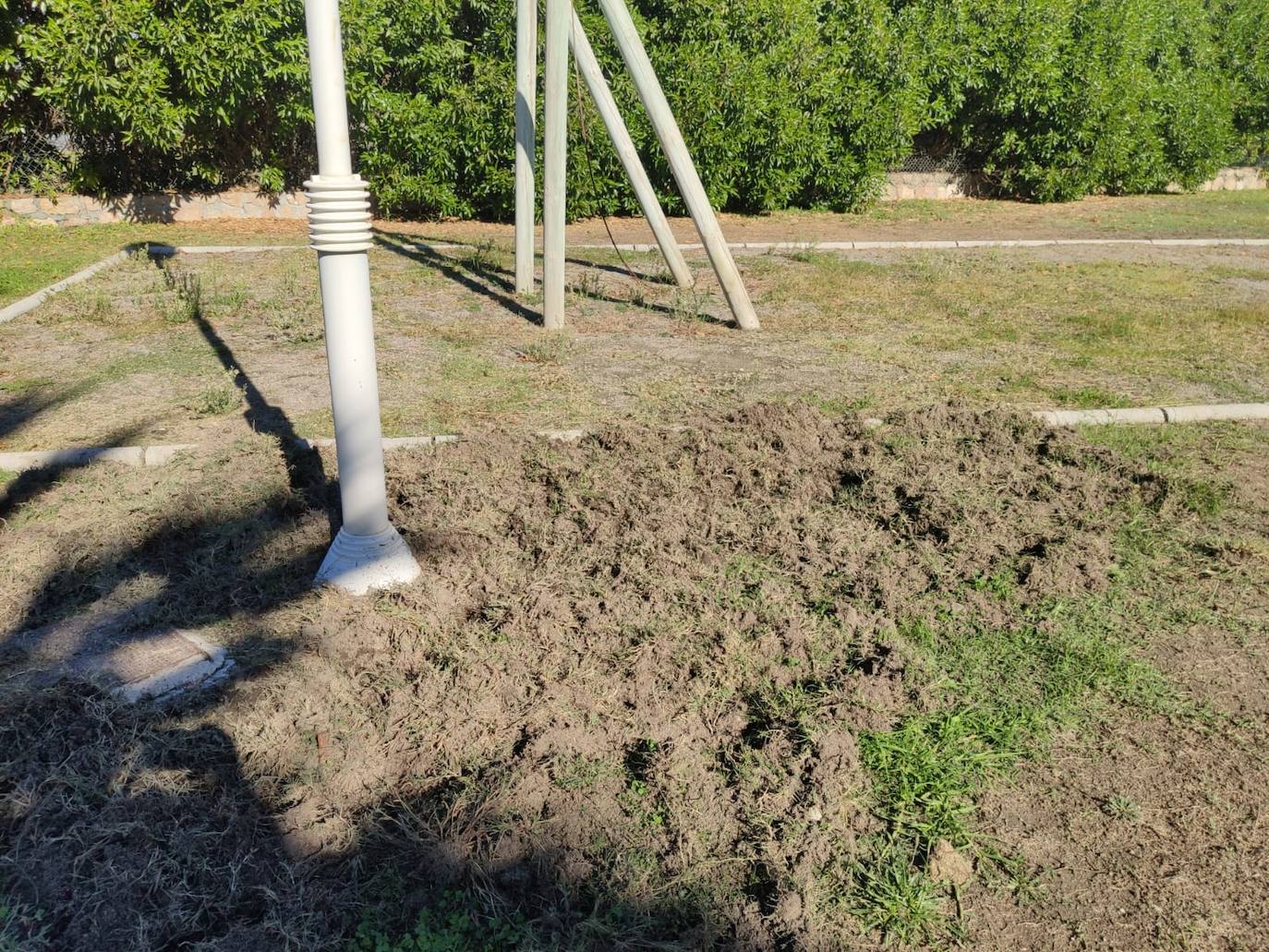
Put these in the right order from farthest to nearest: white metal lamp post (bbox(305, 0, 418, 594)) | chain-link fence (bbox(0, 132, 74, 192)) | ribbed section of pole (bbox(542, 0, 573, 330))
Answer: chain-link fence (bbox(0, 132, 74, 192)) → ribbed section of pole (bbox(542, 0, 573, 330)) → white metal lamp post (bbox(305, 0, 418, 594))

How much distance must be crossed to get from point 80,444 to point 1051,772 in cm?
451

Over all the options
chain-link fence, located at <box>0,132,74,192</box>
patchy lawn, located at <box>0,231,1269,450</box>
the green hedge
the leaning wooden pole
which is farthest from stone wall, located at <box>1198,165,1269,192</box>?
chain-link fence, located at <box>0,132,74,192</box>

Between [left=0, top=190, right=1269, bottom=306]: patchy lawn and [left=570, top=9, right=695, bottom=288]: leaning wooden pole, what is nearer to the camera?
[left=570, top=9, right=695, bottom=288]: leaning wooden pole

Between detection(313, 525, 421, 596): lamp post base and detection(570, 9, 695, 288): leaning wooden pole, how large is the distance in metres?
4.71

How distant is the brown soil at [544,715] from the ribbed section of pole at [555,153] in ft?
9.78

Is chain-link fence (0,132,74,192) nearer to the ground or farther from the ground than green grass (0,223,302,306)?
farther from the ground

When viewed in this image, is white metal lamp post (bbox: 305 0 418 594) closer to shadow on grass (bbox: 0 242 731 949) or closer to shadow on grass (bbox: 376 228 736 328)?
shadow on grass (bbox: 0 242 731 949)

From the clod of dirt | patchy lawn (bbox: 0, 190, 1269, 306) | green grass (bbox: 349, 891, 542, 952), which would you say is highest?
patchy lawn (bbox: 0, 190, 1269, 306)

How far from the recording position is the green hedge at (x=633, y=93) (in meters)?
10.7

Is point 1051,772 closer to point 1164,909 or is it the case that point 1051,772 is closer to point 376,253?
point 1164,909

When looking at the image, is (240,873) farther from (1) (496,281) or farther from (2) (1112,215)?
(2) (1112,215)

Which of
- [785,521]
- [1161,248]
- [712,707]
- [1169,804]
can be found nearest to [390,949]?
[712,707]

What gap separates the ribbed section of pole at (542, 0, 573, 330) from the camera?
21.0ft

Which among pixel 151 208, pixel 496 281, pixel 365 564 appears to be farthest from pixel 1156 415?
pixel 151 208
